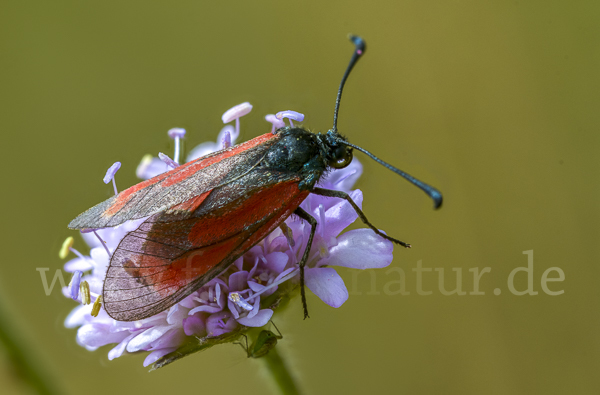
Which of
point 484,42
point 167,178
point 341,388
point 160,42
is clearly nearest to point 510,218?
point 484,42

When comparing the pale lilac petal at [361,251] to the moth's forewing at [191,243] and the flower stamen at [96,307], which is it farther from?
the flower stamen at [96,307]

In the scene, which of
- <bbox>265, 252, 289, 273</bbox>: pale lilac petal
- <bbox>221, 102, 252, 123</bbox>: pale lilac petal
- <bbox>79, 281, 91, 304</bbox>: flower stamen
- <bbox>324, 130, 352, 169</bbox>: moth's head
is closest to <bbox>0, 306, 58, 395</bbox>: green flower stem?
<bbox>79, 281, 91, 304</bbox>: flower stamen

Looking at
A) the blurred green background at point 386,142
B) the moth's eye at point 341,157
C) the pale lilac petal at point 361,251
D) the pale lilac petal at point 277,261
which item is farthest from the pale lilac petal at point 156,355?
the blurred green background at point 386,142

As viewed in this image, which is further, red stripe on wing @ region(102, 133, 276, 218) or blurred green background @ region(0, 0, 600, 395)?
blurred green background @ region(0, 0, 600, 395)

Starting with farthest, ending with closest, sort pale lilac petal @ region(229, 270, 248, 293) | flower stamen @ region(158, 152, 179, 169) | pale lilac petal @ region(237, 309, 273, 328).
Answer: flower stamen @ region(158, 152, 179, 169) < pale lilac petal @ region(229, 270, 248, 293) < pale lilac petal @ region(237, 309, 273, 328)

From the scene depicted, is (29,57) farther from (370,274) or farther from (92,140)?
(370,274)

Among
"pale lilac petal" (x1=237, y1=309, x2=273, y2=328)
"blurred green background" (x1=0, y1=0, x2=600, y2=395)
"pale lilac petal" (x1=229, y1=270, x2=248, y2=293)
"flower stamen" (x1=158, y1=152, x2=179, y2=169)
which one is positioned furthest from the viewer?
"blurred green background" (x1=0, y1=0, x2=600, y2=395)

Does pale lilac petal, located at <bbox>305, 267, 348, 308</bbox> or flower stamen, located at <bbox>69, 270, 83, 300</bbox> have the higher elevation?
flower stamen, located at <bbox>69, 270, 83, 300</bbox>

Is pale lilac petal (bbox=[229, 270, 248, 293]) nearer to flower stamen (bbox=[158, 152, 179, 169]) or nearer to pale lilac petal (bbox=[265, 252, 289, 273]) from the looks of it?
pale lilac petal (bbox=[265, 252, 289, 273])
